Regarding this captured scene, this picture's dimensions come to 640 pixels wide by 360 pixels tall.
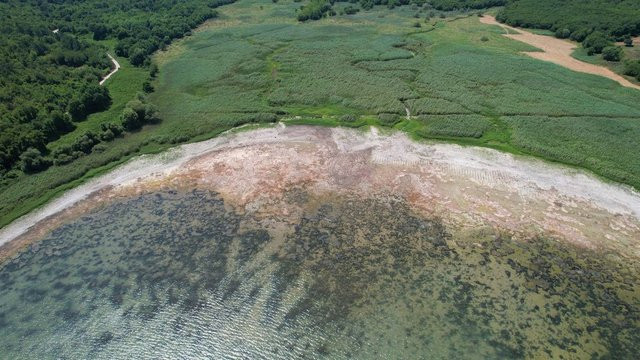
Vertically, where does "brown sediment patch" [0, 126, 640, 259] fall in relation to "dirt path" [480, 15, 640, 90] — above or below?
below

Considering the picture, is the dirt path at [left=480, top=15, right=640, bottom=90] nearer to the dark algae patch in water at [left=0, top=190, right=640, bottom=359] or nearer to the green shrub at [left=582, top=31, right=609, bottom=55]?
the green shrub at [left=582, top=31, right=609, bottom=55]

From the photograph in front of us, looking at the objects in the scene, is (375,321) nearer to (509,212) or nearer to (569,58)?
(509,212)

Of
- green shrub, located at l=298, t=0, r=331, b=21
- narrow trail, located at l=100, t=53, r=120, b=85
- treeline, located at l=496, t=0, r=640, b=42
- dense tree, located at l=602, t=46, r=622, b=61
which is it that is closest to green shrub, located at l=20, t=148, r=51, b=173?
narrow trail, located at l=100, t=53, r=120, b=85

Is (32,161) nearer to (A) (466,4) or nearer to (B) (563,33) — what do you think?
(B) (563,33)

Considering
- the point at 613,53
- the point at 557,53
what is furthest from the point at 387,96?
the point at 613,53

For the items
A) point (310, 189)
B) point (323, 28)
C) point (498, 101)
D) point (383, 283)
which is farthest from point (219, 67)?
point (383, 283)
